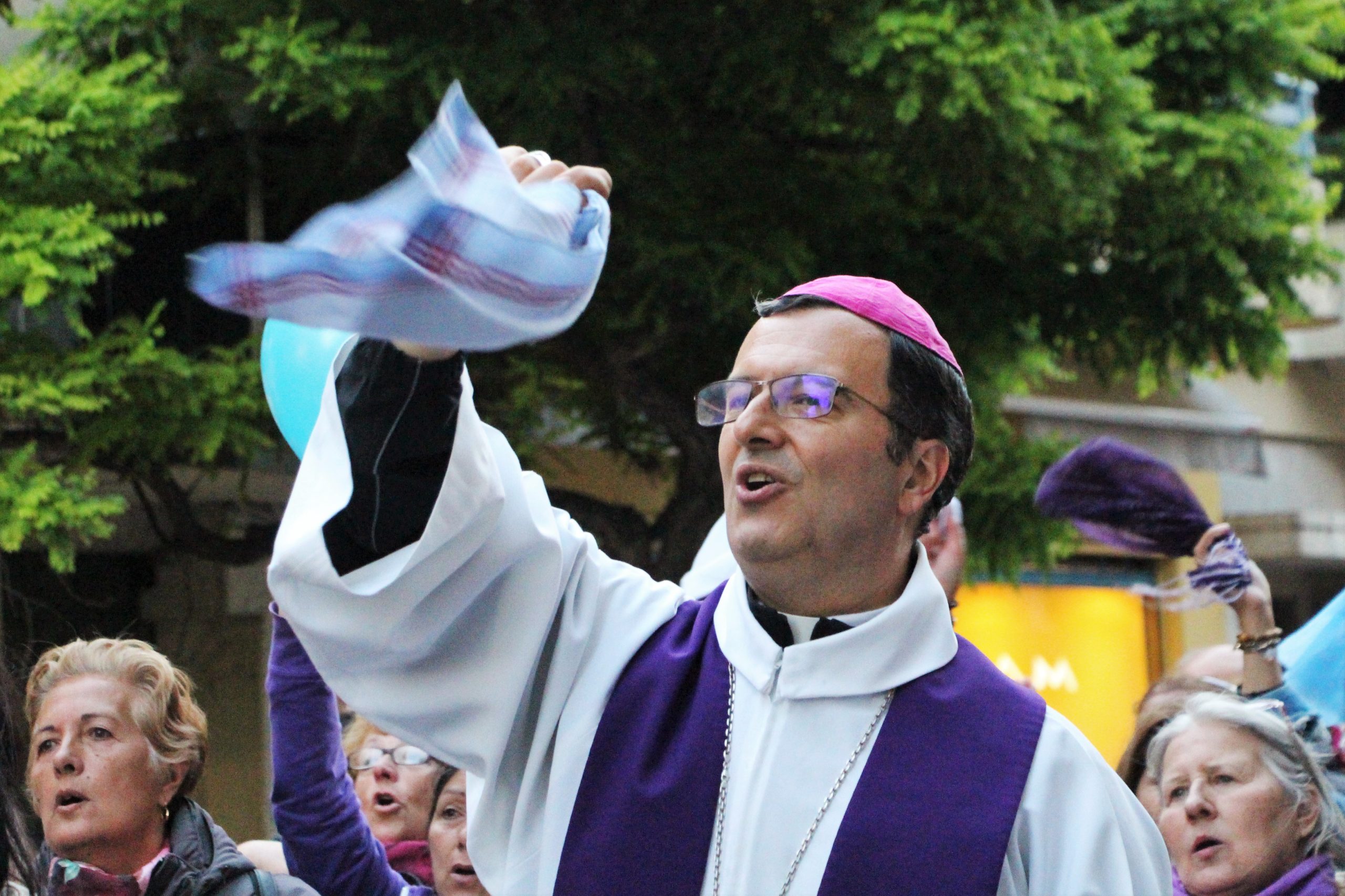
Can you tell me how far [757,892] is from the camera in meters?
2.22

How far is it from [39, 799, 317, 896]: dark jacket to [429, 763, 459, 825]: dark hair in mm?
546

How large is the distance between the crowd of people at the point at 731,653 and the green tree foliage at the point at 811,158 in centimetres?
480

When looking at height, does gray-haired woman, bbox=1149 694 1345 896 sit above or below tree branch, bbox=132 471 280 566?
above

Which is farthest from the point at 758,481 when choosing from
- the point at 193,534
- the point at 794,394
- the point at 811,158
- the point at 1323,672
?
the point at 193,534

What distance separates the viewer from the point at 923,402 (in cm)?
248

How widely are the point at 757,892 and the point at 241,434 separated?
553 centimetres

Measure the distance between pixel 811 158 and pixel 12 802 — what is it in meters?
6.31

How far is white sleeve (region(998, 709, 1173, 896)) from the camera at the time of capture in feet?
7.22

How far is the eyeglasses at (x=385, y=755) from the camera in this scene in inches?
161

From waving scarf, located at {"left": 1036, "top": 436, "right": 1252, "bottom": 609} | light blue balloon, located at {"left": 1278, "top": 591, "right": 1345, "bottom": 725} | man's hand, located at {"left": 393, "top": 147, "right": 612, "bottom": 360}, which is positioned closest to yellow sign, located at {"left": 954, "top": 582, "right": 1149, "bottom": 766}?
waving scarf, located at {"left": 1036, "top": 436, "right": 1252, "bottom": 609}

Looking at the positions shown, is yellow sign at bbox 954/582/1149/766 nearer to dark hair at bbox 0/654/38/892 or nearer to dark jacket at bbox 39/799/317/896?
dark jacket at bbox 39/799/317/896

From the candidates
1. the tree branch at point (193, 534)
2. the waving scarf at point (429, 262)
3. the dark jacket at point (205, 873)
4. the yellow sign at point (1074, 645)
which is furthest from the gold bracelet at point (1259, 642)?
the yellow sign at point (1074, 645)

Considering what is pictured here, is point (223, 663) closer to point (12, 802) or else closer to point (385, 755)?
point (385, 755)

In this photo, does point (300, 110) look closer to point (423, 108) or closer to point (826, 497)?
point (423, 108)
